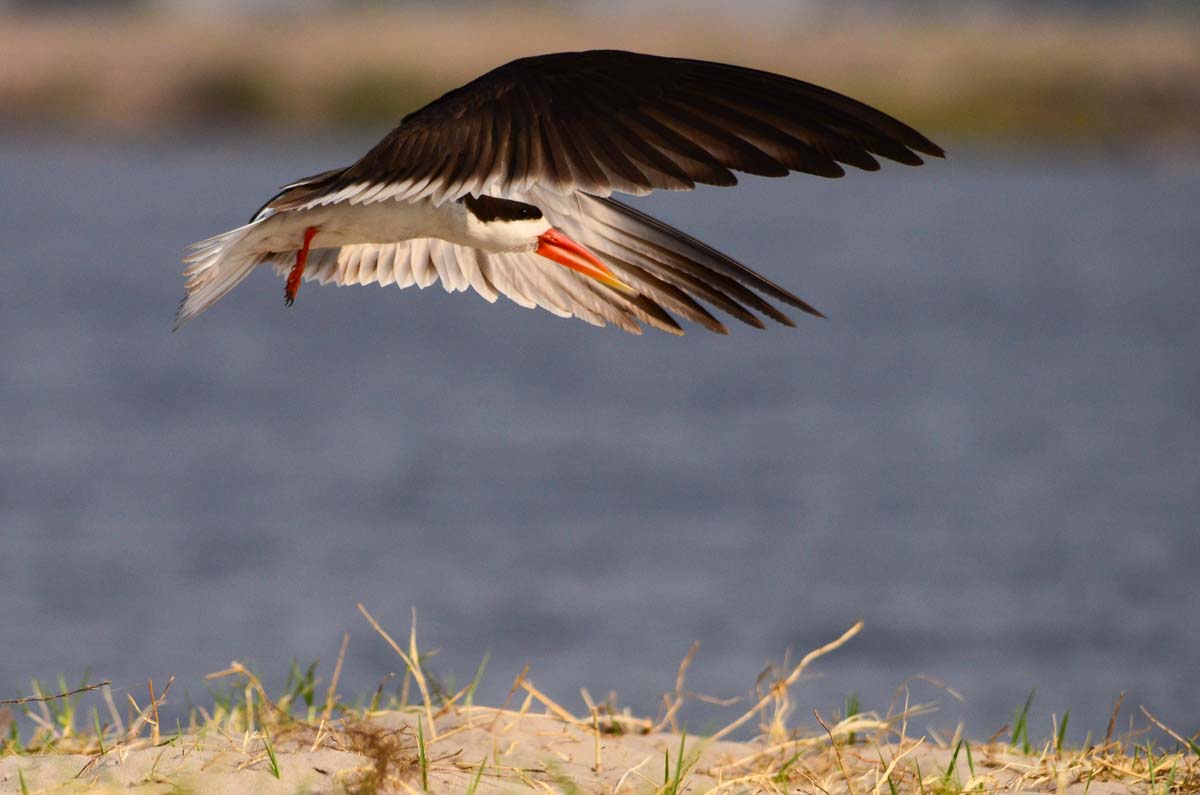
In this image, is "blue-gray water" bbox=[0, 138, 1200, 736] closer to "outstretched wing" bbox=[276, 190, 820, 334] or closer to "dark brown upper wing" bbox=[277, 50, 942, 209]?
"outstretched wing" bbox=[276, 190, 820, 334]

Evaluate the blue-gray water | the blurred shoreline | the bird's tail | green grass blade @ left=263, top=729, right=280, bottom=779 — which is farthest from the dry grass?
the blurred shoreline

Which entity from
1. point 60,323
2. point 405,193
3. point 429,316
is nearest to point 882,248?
point 429,316

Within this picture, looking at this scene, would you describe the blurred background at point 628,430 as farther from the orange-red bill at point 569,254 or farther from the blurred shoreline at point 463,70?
the orange-red bill at point 569,254

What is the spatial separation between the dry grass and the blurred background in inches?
34.4

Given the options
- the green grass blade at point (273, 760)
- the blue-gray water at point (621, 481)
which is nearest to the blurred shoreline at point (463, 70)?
the blue-gray water at point (621, 481)

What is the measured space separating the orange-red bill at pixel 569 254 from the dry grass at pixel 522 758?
1153 mm

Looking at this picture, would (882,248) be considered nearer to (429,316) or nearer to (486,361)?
(429,316)

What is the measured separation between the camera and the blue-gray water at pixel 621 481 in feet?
35.0

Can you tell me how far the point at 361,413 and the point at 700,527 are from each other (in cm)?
521

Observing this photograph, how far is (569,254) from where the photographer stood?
193 inches

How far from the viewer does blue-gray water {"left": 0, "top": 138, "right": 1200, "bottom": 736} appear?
1066 centimetres

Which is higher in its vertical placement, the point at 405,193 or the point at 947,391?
the point at 405,193

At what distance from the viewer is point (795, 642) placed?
35.9 feet

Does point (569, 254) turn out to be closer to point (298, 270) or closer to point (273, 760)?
point (298, 270)
